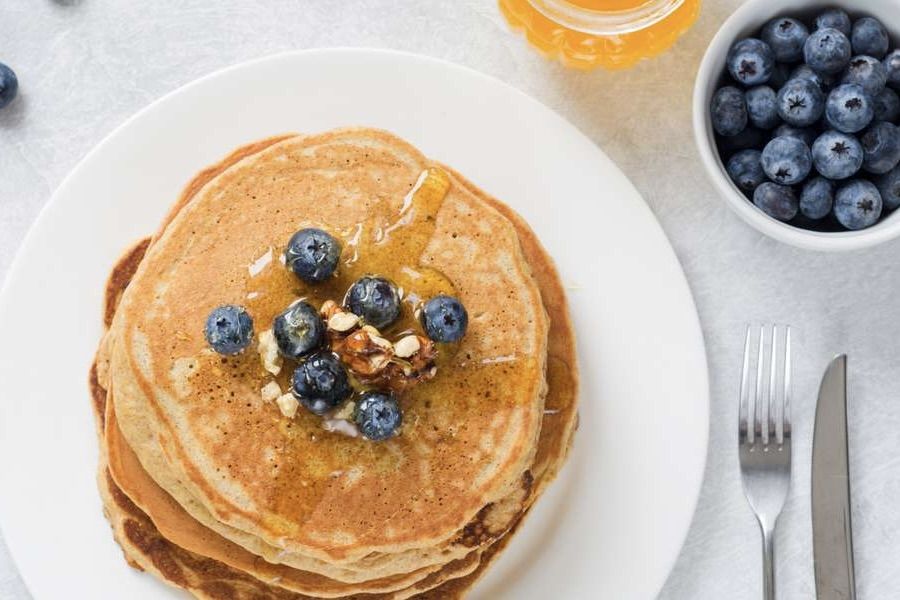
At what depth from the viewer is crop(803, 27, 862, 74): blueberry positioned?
2393mm

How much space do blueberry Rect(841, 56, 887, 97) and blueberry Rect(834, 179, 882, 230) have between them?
20 cm

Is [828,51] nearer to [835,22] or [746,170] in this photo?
[835,22]

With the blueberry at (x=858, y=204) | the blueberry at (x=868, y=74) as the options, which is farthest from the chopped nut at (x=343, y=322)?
the blueberry at (x=868, y=74)

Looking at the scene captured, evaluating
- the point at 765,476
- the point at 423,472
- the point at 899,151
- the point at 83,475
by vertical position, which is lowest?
the point at 765,476

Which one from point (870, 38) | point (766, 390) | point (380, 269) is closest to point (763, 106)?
point (870, 38)

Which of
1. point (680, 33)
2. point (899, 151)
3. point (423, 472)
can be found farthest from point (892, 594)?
point (680, 33)

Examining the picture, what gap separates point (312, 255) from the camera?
219 cm

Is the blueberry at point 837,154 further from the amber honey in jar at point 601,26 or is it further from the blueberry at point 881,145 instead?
the amber honey in jar at point 601,26

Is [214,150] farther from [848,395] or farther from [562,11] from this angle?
[848,395]

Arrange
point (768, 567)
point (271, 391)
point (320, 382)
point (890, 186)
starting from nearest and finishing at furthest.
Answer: point (320, 382) < point (271, 391) < point (890, 186) < point (768, 567)

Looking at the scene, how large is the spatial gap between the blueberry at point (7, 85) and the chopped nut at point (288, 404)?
1.12m

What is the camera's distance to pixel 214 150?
2621 millimetres

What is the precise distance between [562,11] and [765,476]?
1.19 metres

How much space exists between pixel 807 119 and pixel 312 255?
1099mm
